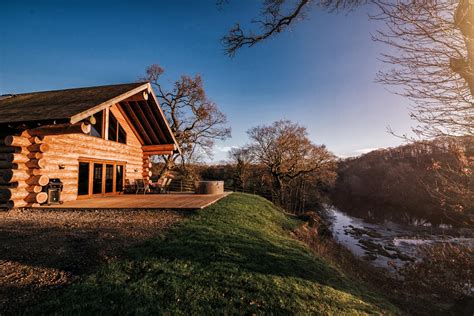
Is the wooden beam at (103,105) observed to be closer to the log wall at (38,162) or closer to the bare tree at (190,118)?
the log wall at (38,162)

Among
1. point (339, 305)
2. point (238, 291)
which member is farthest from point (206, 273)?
point (339, 305)

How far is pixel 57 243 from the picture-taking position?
4.20 meters

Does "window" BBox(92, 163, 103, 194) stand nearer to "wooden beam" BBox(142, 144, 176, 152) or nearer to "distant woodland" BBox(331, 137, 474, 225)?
"wooden beam" BBox(142, 144, 176, 152)

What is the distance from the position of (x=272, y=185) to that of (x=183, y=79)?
15314 millimetres

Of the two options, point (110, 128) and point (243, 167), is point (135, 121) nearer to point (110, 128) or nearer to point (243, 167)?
point (110, 128)

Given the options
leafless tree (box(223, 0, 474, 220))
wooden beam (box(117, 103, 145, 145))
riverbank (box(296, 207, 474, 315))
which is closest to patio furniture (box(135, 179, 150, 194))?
wooden beam (box(117, 103, 145, 145))

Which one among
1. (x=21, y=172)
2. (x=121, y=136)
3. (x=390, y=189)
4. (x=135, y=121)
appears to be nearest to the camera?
(x=21, y=172)

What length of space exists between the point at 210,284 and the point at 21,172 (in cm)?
834

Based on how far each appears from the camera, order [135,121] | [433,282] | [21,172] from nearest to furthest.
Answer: [21,172] → [433,282] → [135,121]

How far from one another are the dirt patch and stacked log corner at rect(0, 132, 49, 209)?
0.65 meters

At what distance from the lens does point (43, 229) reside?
5.07m

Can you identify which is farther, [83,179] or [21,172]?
[83,179]

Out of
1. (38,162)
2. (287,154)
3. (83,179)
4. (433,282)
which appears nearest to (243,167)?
(287,154)

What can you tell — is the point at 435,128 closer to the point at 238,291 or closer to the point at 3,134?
the point at 238,291
